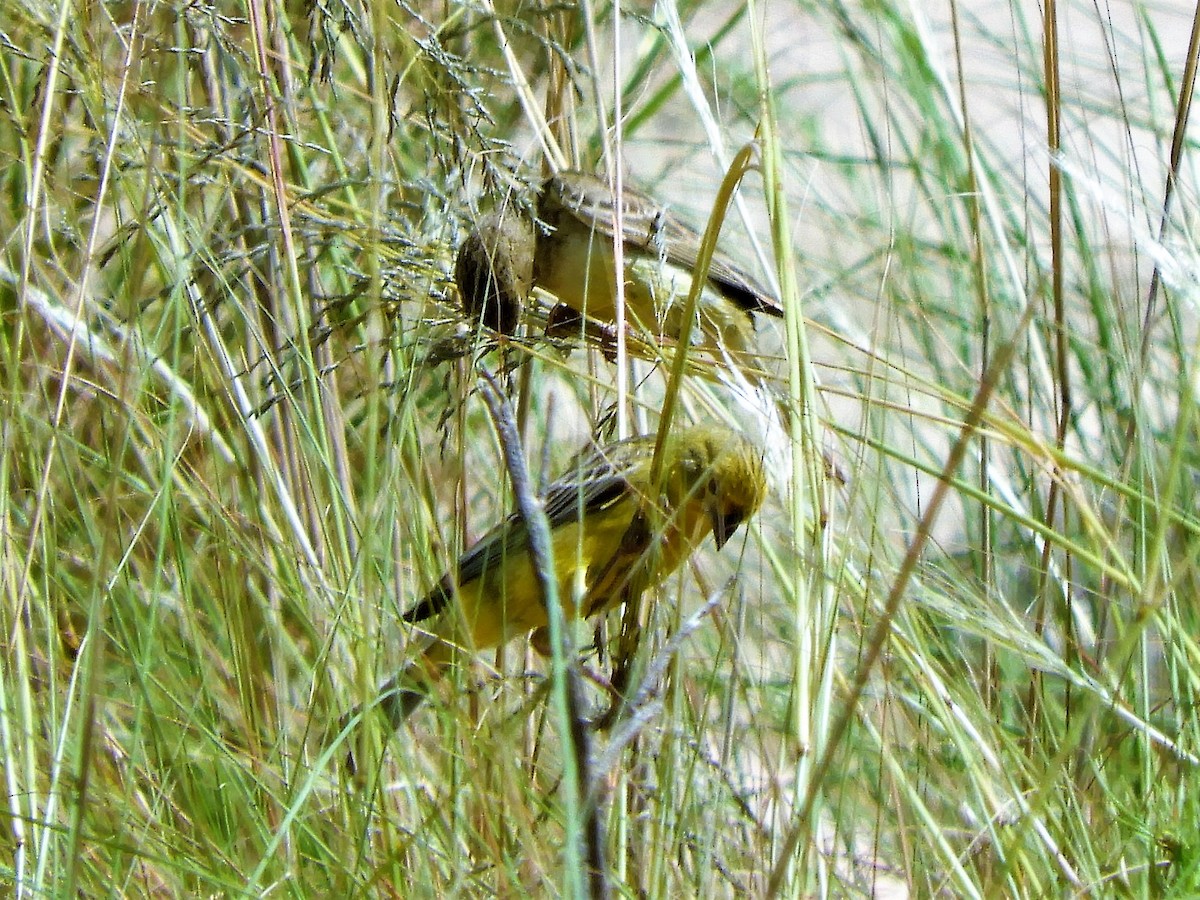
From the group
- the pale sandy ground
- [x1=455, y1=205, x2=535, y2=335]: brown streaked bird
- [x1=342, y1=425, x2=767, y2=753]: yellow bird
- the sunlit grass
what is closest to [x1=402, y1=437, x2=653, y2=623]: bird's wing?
[x1=342, y1=425, x2=767, y2=753]: yellow bird

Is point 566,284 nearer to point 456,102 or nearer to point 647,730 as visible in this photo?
point 456,102

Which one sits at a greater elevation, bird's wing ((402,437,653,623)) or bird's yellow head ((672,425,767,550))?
bird's yellow head ((672,425,767,550))

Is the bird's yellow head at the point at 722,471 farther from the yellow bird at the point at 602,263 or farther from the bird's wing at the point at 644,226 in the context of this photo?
the bird's wing at the point at 644,226

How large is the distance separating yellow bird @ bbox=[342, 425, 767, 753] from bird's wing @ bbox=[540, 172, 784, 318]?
53 centimetres

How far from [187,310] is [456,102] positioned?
0.53 m

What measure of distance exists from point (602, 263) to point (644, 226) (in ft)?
1.06

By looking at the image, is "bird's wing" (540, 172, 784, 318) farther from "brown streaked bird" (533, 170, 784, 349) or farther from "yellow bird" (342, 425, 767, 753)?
"yellow bird" (342, 425, 767, 753)

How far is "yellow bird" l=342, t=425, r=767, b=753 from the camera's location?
172cm

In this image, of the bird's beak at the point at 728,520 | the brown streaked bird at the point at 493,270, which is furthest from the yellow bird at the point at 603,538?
the brown streaked bird at the point at 493,270

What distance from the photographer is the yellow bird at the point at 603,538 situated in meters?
1.72

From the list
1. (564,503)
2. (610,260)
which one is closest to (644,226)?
(610,260)

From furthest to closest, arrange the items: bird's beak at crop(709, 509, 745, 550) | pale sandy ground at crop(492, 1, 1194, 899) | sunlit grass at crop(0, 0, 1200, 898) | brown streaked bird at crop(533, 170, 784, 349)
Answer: brown streaked bird at crop(533, 170, 784, 349), pale sandy ground at crop(492, 1, 1194, 899), bird's beak at crop(709, 509, 745, 550), sunlit grass at crop(0, 0, 1200, 898)

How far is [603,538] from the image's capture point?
2791mm

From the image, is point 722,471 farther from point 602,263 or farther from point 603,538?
point 602,263
